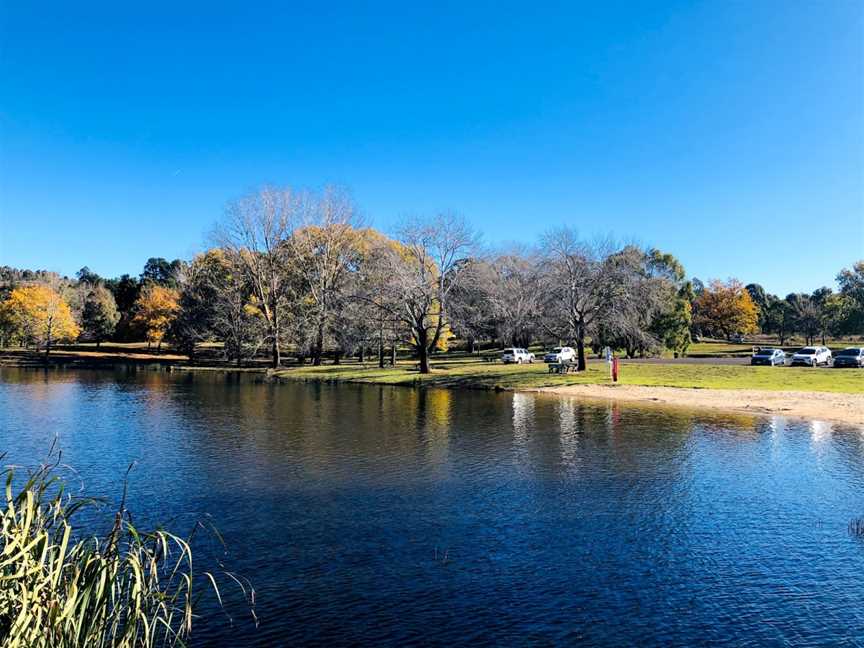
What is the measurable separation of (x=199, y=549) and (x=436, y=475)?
859cm

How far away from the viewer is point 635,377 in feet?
161

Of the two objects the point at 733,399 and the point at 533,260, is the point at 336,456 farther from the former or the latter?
the point at 533,260

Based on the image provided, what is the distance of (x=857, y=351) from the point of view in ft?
179

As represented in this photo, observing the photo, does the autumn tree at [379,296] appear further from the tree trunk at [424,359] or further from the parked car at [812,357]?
the parked car at [812,357]

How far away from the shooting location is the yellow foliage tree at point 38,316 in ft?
298

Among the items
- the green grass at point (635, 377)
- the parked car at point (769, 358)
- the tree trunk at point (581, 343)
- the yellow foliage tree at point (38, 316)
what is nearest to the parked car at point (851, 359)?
the parked car at point (769, 358)

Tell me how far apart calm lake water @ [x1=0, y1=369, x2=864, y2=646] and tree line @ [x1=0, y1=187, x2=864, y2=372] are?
72.0 feet

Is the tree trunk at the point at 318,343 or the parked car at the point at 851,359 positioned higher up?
the tree trunk at the point at 318,343

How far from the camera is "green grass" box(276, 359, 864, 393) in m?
43.2

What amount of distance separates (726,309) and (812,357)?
42853 mm

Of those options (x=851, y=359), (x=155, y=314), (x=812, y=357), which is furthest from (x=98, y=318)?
(x=851, y=359)

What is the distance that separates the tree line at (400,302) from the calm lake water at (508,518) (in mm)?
21938

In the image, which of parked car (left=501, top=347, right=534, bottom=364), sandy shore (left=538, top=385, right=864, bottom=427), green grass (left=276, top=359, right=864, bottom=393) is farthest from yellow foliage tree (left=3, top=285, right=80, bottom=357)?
sandy shore (left=538, top=385, right=864, bottom=427)

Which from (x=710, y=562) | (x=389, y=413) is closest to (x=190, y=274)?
(x=389, y=413)
